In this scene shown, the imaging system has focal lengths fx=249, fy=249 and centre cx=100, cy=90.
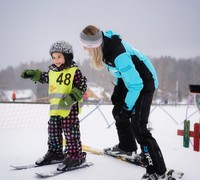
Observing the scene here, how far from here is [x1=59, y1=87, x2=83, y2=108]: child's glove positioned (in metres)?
2.73

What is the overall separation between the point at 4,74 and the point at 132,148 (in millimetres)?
75860

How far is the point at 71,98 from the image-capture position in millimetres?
2768

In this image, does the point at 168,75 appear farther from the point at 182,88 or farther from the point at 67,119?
the point at 67,119

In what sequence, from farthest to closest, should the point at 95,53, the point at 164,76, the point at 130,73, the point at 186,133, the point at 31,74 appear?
the point at 164,76 < the point at 186,133 < the point at 31,74 < the point at 95,53 < the point at 130,73

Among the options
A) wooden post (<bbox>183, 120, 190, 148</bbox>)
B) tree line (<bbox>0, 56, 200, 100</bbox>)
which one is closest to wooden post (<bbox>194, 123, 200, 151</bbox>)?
wooden post (<bbox>183, 120, 190, 148</bbox>)

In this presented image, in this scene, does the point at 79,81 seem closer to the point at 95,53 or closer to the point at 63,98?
the point at 63,98

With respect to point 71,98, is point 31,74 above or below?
above

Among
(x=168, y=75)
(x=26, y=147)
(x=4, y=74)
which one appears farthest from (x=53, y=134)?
(x=4, y=74)

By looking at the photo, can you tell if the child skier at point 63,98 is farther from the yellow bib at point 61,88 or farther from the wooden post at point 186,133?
the wooden post at point 186,133

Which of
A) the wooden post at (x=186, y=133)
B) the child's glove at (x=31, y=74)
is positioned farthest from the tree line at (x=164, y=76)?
the child's glove at (x=31, y=74)

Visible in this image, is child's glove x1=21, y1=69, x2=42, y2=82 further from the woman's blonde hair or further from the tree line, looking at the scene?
the tree line

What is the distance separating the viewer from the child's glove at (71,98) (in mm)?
2729

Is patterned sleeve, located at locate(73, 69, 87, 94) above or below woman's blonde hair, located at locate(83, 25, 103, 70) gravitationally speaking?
below

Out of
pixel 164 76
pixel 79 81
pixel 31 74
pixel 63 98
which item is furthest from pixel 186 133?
pixel 164 76
